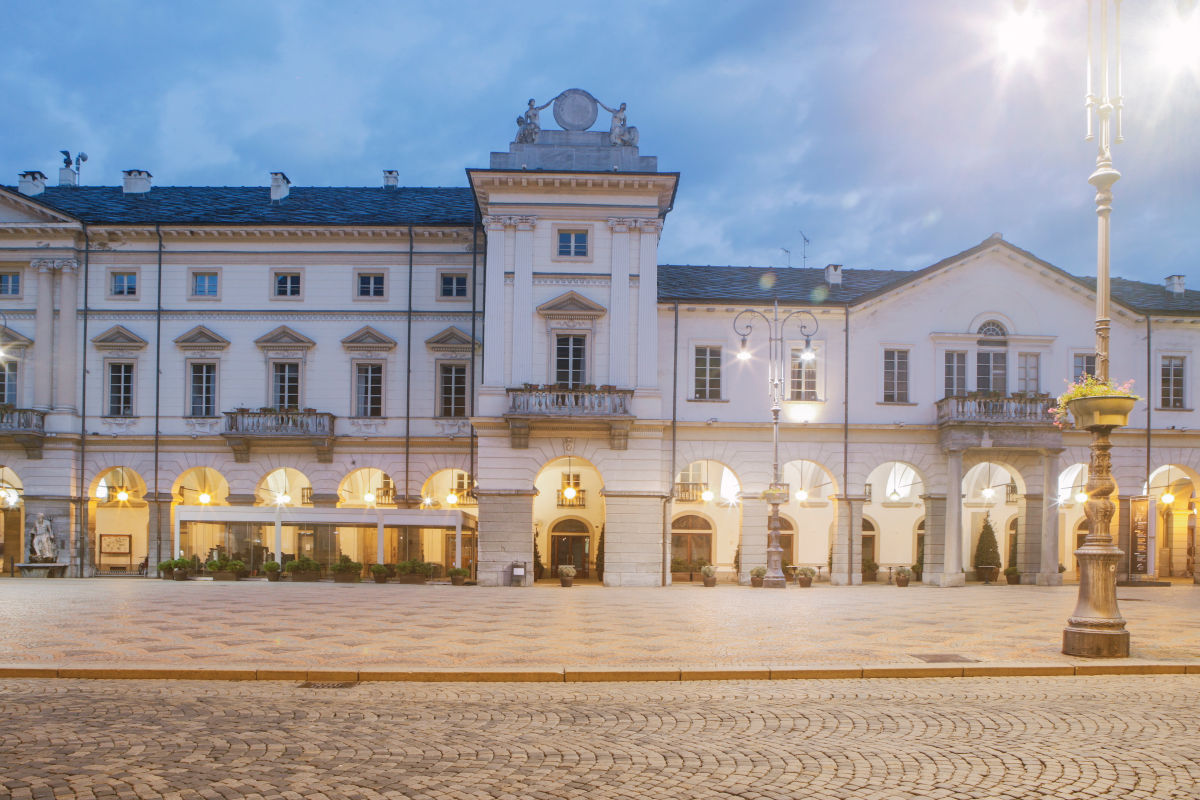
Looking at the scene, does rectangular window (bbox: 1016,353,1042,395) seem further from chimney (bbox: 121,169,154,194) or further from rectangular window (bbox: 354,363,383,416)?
chimney (bbox: 121,169,154,194)

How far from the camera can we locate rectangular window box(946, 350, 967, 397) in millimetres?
38688

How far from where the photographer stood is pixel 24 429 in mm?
39156

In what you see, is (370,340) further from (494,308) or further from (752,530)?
(752,530)

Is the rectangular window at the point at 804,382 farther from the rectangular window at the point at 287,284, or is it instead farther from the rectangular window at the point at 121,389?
the rectangular window at the point at 121,389

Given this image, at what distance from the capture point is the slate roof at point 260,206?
41.2m

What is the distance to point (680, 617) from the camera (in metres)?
21.6

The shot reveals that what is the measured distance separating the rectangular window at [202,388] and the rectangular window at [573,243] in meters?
15.4

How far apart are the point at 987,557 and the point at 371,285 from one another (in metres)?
27.4

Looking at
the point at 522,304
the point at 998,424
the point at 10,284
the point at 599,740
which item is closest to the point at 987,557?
the point at 998,424

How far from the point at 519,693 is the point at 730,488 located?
34507 millimetres

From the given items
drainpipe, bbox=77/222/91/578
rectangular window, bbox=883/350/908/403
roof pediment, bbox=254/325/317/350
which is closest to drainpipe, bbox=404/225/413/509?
roof pediment, bbox=254/325/317/350

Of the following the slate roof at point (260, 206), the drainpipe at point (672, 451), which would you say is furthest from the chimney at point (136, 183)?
the drainpipe at point (672, 451)

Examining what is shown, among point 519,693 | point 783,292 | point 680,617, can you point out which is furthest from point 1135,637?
point 783,292

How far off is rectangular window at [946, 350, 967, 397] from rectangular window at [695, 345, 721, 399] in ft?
29.1
